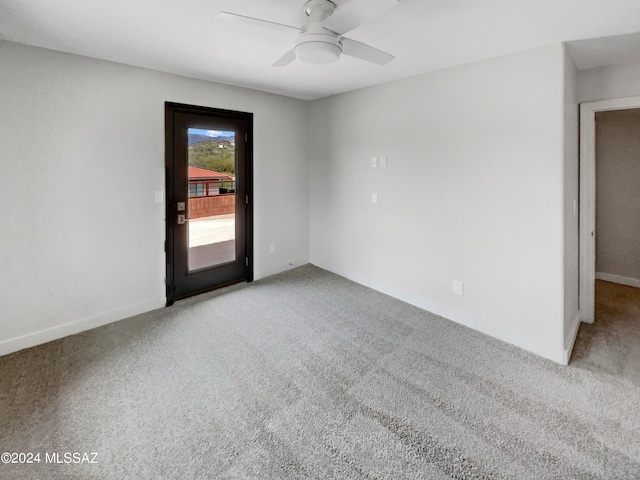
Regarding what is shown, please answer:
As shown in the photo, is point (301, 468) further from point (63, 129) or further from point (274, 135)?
point (274, 135)

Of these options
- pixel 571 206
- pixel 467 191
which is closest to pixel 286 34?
pixel 467 191

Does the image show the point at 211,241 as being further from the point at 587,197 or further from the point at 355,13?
the point at 587,197

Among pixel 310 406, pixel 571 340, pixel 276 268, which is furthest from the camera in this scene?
pixel 276 268

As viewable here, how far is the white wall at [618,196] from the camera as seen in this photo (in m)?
3.95

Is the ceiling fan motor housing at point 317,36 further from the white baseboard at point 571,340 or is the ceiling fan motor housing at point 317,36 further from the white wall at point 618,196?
the white wall at point 618,196

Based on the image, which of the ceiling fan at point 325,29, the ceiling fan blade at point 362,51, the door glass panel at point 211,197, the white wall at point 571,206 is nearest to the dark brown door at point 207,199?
the door glass panel at point 211,197

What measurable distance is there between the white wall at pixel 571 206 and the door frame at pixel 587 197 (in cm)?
6

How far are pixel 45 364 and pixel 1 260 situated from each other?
0.89 m

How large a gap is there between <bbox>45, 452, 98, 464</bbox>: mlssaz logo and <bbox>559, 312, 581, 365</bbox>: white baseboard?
3.10 metres

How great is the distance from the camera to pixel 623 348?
103 inches

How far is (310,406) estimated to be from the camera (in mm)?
1998

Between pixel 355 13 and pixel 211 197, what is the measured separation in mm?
2676

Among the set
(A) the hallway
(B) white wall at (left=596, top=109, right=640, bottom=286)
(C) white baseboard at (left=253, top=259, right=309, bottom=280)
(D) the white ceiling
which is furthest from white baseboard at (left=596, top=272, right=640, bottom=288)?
(C) white baseboard at (left=253, top=259, right=309, bottom=280)

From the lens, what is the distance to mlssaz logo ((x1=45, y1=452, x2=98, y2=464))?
63.5 inches
